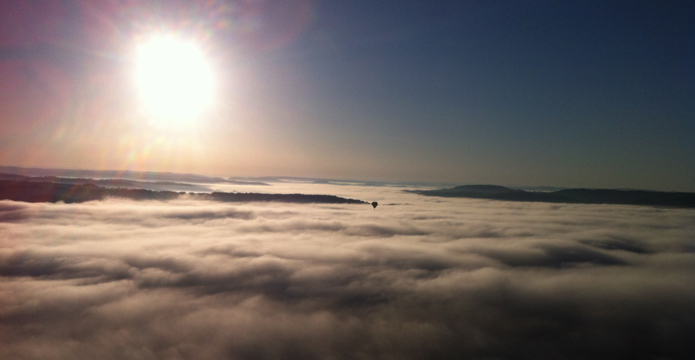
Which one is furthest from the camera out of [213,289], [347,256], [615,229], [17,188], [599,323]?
[17,188]

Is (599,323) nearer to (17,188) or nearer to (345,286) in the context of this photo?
(345,286)

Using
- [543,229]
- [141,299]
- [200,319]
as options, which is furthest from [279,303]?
[543,229]

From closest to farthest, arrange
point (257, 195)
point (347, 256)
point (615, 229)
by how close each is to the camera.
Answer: point (347, 256)
point (615, 229)
point (257, 195)

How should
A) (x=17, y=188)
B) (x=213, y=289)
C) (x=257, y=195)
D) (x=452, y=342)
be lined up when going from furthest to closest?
(x=257, y=195), (x=17, y=188), (x=213, y=289), (x=452, y=342)

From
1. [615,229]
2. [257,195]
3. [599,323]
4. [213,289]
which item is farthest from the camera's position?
[257,195]

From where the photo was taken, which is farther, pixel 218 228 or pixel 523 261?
pixel 218 228

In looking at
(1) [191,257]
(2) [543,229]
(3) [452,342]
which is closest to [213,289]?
(1) [191,257]

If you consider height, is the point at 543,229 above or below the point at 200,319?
above

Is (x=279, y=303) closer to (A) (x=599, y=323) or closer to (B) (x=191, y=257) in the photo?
(B) (x=191, y=257)

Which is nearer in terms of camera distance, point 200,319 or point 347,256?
point 200,319
